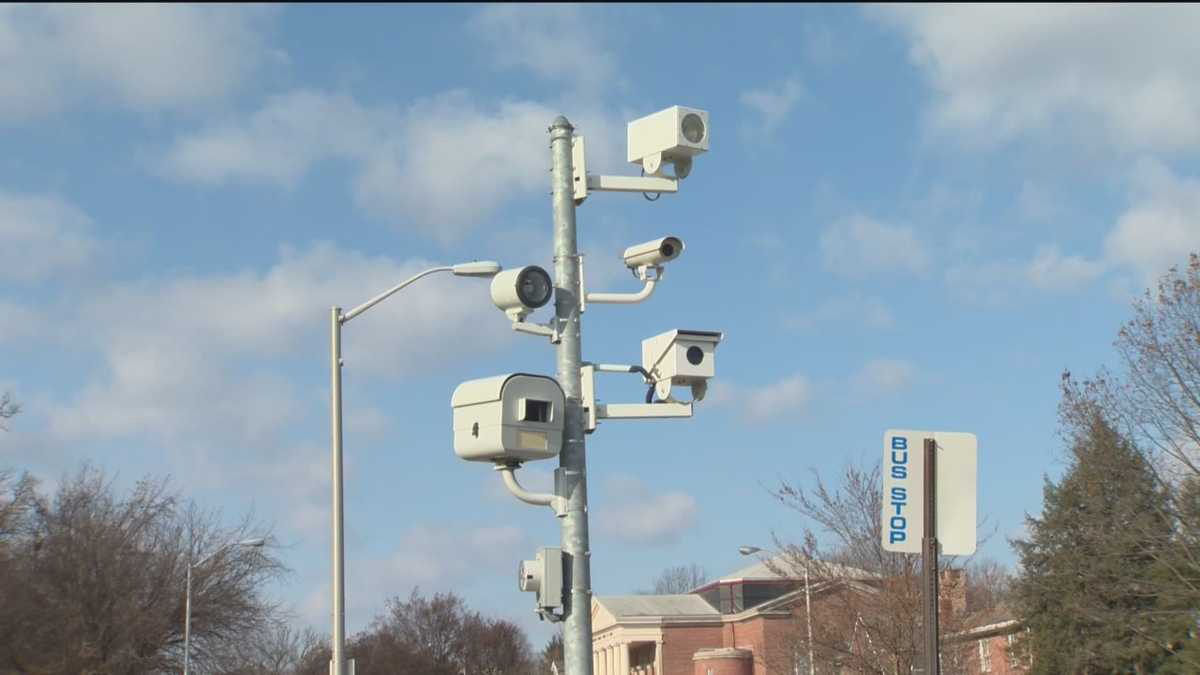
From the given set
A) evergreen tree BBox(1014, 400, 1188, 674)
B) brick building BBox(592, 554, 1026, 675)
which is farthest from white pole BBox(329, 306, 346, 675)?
brick building BBox(592, 554, 1026, 675)

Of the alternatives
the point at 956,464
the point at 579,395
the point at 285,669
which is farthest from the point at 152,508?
the point at 956,464

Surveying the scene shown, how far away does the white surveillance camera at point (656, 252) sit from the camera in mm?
10414

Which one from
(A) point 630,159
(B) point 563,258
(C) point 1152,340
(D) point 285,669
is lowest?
(D) point 285,669

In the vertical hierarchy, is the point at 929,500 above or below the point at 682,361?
below

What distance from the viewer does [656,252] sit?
1043 centimetres

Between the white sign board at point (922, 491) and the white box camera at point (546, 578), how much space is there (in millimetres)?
2811

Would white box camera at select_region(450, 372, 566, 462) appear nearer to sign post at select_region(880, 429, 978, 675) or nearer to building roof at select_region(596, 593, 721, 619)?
sign post at select_region(880, 429, 978, 675)

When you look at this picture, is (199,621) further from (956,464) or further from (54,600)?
(956,464)

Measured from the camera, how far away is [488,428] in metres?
9.84

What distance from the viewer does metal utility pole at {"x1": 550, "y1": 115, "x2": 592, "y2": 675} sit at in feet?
32.7

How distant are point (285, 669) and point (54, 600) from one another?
30072 millimetres

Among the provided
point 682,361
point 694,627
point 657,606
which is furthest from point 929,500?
point 657,606

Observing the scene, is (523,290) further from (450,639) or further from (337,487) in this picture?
(450,639)

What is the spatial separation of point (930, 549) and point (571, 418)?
133 inches
